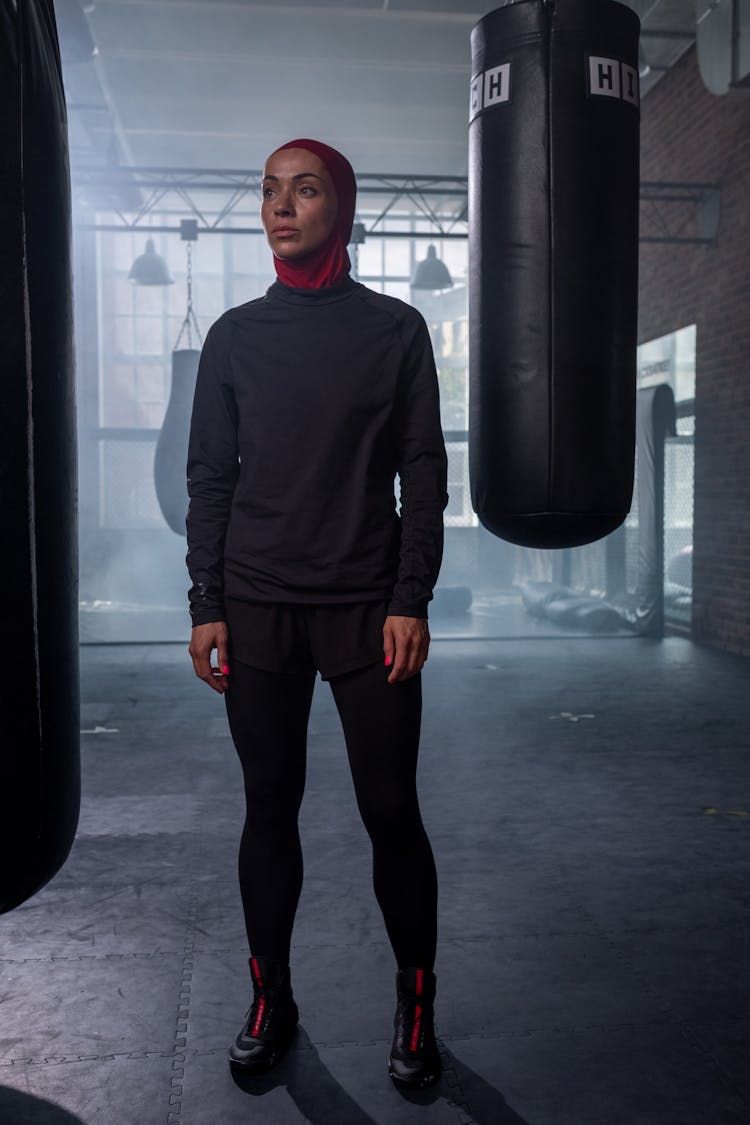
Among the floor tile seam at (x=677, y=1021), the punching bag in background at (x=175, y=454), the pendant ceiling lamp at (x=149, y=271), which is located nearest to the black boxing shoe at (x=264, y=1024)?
the floor tile seam at (x=677, y=1021)

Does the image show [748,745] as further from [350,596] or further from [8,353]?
[8,353]

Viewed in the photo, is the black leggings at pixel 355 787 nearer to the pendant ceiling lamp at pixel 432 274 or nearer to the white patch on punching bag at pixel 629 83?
the white patch on punching bag at pixel 629 83

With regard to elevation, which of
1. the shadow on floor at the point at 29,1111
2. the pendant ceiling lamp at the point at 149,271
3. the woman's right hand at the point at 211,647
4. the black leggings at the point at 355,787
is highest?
the pendant ceiling lamp at the point at 149,271

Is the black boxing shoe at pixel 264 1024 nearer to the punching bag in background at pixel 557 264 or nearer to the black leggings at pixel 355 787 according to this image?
the black leggings at pixel 355 787

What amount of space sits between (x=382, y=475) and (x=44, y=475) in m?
0.67

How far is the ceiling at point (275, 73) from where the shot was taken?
714cm

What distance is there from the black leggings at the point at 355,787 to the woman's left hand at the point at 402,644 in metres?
0.03

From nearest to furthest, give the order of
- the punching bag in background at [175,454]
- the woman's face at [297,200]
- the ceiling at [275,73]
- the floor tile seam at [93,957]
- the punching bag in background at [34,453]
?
1. the punching bag in background at [34,453]
2. the woman's face at [297,200]
3. the floor tile seam at [93,957]
4. the ceiling at [275,73]
5. the punching bag in background at [175,454]

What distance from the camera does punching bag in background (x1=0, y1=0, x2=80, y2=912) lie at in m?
1.01

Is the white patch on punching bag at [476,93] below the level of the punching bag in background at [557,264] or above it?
above

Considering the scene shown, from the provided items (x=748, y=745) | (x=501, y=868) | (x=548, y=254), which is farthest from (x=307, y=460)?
(x=748, y=745)

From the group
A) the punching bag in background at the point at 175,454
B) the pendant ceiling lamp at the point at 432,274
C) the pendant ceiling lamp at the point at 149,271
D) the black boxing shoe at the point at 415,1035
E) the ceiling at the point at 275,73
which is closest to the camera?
the black boxing shoe at the point at 415,1035

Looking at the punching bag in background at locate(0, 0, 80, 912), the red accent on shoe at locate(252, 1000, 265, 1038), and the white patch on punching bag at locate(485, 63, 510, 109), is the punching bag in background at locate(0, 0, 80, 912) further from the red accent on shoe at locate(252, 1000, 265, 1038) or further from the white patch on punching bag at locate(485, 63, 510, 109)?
the white patch on punching bag at locate(485, 63, 510, 109)

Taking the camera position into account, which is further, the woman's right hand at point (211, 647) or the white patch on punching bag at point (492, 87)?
the white patch on punching bag at point (492, 87)
